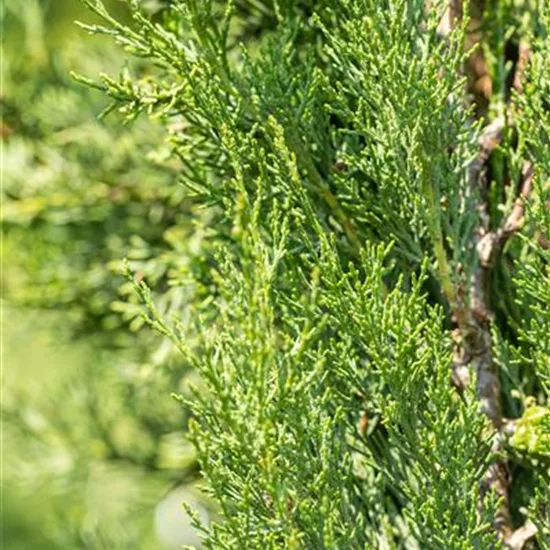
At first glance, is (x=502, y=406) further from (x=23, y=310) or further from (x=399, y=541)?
(x=23, y=310)

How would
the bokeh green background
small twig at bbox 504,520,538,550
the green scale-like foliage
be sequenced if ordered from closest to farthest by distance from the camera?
the green scale-like foliage, small twig at bbox 504,520,538,550, the bokeh green background

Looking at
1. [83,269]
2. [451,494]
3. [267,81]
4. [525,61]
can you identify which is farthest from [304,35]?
[83,269]

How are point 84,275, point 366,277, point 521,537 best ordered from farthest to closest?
point 84,275, point 521,537, point 366,277

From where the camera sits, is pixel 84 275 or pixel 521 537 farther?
pixel 84 275

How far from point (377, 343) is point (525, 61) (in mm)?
347

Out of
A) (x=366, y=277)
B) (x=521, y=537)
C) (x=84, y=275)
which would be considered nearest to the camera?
(x=366, y=277)

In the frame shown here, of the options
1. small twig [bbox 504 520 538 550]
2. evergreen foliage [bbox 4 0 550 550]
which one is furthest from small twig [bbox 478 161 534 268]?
small twig [bbox 504 520 538 550]

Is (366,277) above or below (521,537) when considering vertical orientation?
above

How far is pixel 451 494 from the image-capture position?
1004 millimetres

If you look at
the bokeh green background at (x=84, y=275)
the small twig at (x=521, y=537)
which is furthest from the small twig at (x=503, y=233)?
the bokeh green background at (x=84, y=275)

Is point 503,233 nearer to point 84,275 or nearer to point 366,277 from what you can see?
point 366,277

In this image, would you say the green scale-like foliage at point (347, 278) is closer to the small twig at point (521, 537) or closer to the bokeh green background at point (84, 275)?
the small twig at point (521, 537)

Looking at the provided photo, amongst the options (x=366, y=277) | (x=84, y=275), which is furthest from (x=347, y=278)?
(x=84, y=275)

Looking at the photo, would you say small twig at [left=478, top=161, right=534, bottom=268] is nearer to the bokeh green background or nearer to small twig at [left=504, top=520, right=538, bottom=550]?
small twig at [left=504, top=520, right=538, bottom=550]
